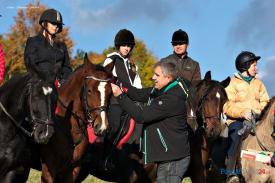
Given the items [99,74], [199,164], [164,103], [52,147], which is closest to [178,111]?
[164,103]

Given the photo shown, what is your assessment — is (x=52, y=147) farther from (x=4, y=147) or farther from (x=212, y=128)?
(x=212, y=128)

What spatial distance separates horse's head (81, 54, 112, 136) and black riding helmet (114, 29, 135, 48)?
2151 mm

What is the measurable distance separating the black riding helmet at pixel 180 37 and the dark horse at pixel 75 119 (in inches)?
122

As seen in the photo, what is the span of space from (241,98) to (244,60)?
2.54 ft

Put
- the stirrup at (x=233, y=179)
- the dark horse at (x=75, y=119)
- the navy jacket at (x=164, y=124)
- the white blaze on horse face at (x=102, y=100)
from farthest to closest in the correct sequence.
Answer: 1. the stirrup at (x=233, y=179)
2. the dark horse at (x=75, y=119)
3. the white blaze on horse face at (x=102, y=100)
4. the navy jacket at (x=164, y=124)

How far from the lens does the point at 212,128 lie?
10.4 m

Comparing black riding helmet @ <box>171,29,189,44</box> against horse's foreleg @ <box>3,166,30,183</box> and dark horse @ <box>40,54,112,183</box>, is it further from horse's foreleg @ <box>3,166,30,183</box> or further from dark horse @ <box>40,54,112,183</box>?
horse's foreleg @ <box>3,166,30,183</box>

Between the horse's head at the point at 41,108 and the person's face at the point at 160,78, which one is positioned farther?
the person's face at the point at 160,78

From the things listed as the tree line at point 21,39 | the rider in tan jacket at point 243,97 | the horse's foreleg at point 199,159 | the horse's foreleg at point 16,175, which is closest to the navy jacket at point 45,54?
the horse's foreleg at point 16,175

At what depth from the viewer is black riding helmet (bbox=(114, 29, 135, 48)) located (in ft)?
36.9

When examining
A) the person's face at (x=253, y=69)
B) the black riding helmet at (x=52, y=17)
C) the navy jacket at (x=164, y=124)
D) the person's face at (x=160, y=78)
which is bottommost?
the navy jacket at (x=164, y=124)

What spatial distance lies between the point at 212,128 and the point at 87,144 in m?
2.38

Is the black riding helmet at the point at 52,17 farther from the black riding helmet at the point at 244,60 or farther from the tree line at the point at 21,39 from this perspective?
the tree line at the point at 21,39

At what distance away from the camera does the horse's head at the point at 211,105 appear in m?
10.4
